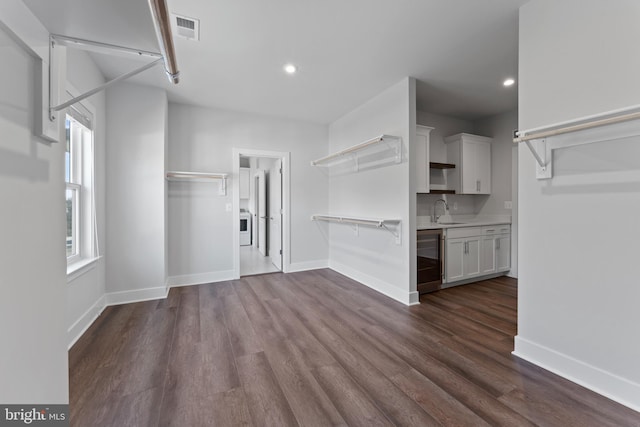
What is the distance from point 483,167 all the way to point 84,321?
541 centimetres

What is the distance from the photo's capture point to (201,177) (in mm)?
3676

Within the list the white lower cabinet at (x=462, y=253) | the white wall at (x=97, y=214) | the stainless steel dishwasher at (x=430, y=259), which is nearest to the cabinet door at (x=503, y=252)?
the white lower cabinet at (x=462, y=253)

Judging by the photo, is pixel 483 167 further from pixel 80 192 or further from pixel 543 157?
pixel 80 192

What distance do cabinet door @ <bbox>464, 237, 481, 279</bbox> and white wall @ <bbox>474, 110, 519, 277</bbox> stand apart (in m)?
0.75

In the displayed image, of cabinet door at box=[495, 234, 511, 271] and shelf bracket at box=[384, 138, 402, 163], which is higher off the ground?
shelf bracket at box=[384, 138, 402, 163]

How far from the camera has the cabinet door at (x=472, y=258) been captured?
372 cm

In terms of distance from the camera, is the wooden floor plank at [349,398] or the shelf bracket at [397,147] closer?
the wooden floor plank at [349,398]

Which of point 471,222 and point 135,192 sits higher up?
point 135,192

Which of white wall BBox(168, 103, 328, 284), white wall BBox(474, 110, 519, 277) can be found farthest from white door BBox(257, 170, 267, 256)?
white wall BBox(474, 110, 519, 277)

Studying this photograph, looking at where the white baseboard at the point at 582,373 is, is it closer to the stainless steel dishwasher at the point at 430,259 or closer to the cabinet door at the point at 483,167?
the stainless steel dishwasher at the point at 430,259

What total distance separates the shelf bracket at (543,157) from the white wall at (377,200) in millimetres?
1263

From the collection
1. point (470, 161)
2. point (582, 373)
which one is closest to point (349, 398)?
point (582, 373)

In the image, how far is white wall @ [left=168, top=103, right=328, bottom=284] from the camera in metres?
3.71

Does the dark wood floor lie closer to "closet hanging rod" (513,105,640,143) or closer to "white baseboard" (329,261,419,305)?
"white baseboard" (329,261,419,305)
